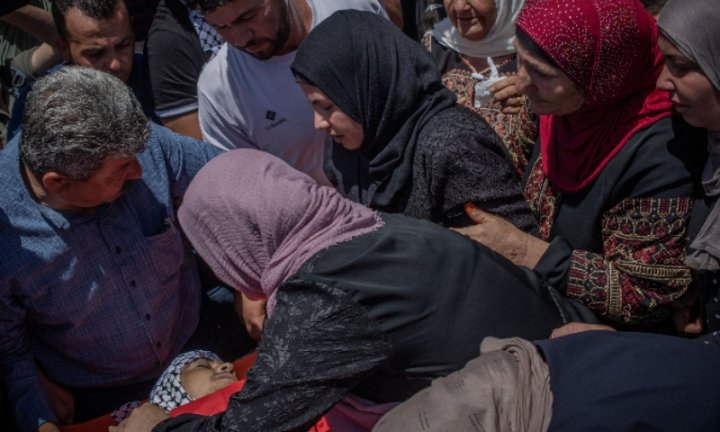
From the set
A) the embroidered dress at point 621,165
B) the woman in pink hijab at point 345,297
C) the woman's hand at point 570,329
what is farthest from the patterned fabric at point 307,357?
the embroidered dress at point 621,165

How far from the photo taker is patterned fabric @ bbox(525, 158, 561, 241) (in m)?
2.44

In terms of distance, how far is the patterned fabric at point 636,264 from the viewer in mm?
2109

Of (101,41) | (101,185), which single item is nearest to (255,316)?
(101,185)

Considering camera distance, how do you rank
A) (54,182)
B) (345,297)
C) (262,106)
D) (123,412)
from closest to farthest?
(345,297) < (54,182) < (123,412) < (262,106)

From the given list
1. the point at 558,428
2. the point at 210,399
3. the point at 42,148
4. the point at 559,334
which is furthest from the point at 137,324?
the point at 558,428

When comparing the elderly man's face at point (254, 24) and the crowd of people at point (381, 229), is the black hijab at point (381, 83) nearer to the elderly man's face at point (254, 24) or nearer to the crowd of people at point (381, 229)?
the crowd of people at point (381, 229)

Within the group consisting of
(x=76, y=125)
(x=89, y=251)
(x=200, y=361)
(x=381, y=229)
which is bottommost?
(x=200, y=361)

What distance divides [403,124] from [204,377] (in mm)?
1122

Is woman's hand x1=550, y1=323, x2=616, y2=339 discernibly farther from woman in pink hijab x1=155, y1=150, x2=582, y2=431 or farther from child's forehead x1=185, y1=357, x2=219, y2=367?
child's forehead x1=185, y1=357, x2=219, y2=367

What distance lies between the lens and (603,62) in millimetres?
2148

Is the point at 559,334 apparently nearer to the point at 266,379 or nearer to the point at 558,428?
the point at 558,428

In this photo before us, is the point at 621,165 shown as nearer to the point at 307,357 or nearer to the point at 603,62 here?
the point at 603,62

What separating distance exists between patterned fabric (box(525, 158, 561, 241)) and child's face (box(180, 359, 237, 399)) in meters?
1.19

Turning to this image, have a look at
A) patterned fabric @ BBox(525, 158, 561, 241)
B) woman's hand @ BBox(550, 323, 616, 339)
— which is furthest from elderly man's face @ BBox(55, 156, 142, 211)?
woman's hand @ BBox(550, 323, 616, 339)
